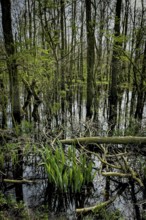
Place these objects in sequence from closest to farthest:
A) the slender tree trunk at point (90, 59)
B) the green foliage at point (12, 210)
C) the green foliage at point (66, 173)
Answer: the green foliage at point (12, 210), the green foliage at point (66, 173), the slender tree trunk at point (90, 59)

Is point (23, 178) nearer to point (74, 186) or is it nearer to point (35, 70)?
point (74, 186)

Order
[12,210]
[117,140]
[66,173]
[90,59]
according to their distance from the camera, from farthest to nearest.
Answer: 1. [90,59]
2. [117,140]
3. [66,173]
4. [12,210]

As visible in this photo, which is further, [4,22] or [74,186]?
[4,22]

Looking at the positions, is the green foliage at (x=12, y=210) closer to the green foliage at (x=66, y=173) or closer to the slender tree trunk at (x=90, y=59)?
the green foliage at (x=66, y=173)

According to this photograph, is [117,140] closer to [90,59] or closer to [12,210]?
[12,210]

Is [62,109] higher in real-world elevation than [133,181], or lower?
lower

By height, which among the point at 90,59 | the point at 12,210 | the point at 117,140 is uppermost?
the point at 90,59

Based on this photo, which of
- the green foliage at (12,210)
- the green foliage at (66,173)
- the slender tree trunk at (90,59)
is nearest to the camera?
the green foliage at (12,210)

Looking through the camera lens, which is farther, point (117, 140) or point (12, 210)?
point (117, 140)

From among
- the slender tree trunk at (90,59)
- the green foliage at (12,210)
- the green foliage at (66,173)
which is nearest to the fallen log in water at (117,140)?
the green foliage at (66,173)

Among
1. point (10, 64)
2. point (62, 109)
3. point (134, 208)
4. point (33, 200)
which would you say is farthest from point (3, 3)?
point (134, 208)

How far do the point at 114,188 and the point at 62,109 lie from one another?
773 cm

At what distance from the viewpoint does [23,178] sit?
4168mm

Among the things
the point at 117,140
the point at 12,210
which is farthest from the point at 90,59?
the point at 12,210
